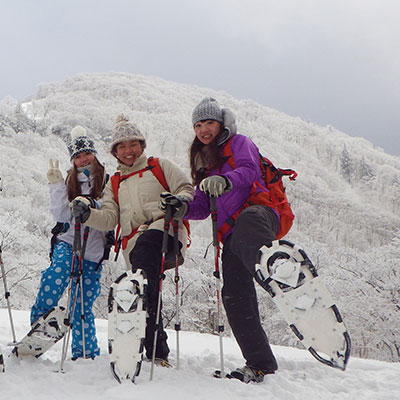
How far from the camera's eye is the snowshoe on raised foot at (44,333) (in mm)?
3084

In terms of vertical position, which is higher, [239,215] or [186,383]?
[239,215]

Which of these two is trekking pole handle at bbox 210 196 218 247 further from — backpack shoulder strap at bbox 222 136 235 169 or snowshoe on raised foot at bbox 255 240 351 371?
snowshoe on raised foot at bbox 255 240 351 371

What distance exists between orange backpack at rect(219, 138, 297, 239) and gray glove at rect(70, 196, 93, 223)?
43.3 inches

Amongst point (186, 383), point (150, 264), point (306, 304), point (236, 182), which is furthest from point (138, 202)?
point (306, 304)

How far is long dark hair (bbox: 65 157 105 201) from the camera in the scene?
142 inches

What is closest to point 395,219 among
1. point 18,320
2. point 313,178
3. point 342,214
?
point 342,214

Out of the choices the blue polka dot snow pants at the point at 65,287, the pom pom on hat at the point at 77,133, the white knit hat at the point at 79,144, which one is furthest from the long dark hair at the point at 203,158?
the blue polka dot snow pants at the point at 65,287

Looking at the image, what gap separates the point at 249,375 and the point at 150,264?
1094 mm

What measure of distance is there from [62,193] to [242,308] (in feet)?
6.13

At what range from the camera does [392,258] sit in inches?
586

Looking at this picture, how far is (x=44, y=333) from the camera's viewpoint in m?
3.10

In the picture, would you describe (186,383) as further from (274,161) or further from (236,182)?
(274,161)

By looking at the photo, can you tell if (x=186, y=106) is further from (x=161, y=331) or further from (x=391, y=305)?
(x=161, y=331)

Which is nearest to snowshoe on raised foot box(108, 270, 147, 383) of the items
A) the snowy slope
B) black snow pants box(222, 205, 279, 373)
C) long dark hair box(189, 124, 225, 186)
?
black snow pants box(222, 205, 279, 373)
